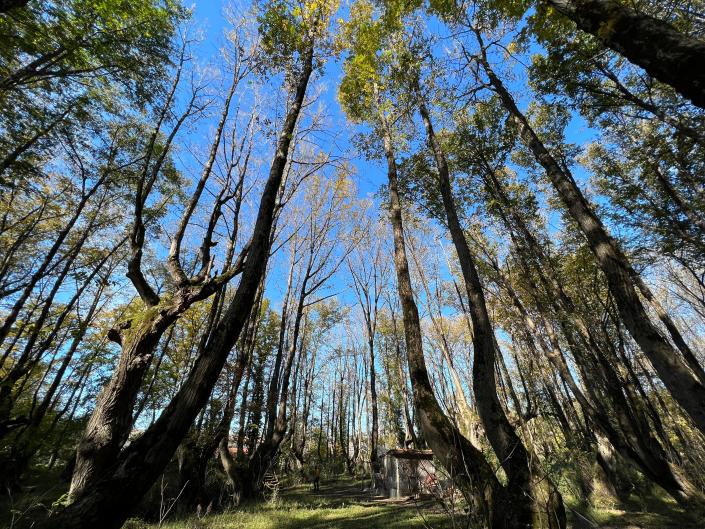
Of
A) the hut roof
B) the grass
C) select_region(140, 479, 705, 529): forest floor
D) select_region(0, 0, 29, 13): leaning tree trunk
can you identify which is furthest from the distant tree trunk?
the hut roof

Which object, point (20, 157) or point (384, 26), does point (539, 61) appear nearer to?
point (384, 26)

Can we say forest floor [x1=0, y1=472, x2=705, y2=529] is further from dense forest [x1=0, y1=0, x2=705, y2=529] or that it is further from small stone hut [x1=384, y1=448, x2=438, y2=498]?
small stone hut [x1=384, y1=448, x2=438, y2=498]

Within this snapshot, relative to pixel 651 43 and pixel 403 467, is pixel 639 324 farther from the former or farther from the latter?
pixel 403 467

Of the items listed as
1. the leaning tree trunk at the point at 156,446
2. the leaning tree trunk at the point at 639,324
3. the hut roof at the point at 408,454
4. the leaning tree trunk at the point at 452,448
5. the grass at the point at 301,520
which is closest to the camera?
the leaning tree trunk at the point at 156,446

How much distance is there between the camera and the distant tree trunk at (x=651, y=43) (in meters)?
2.32

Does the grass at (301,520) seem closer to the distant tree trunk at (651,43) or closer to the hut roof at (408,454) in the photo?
the hut roof at (408,454)

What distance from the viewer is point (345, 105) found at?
8.73 metres

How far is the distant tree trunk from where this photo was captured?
2.32m

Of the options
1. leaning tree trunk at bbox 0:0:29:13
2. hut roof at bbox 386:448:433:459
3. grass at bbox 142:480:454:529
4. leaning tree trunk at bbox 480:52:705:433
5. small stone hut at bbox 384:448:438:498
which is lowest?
grass at bbox 142:480:454:529

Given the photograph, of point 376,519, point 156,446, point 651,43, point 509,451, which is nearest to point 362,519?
point 376,519

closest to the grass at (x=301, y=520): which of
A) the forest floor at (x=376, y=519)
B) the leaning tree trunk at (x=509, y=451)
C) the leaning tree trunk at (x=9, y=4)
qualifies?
the forest floor at (x=376, y=519)

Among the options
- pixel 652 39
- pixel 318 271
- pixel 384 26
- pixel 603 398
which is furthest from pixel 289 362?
pixel 603 398

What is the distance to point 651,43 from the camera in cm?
263

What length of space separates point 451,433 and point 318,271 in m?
11.1
